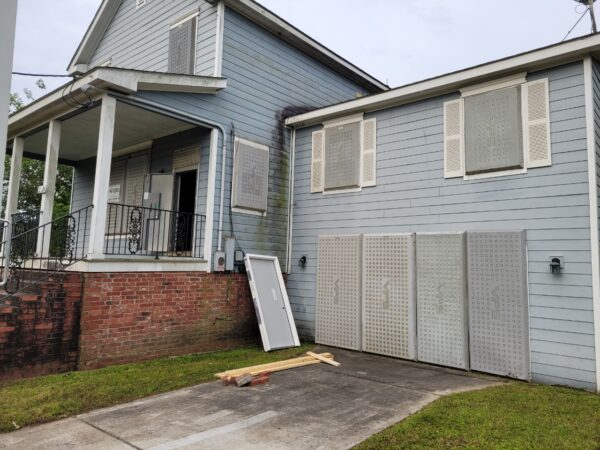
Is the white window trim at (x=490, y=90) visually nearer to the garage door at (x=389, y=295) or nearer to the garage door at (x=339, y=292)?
the garage door at (x=389, y=295)

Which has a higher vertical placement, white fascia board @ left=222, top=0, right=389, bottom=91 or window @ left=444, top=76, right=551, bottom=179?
white fascia board @ left=222, top=0, right=389, bottom=91

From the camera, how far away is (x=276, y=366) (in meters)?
6.24

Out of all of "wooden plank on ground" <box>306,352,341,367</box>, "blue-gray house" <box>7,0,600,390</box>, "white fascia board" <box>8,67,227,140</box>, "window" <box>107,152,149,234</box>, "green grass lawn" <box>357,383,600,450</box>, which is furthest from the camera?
"window" <box>107,152,149,234</box>

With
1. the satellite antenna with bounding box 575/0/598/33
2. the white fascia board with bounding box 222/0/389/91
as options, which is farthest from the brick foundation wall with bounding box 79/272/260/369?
the satellite antenna with bounding box 575/0/598/33

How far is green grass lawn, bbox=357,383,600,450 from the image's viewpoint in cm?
357

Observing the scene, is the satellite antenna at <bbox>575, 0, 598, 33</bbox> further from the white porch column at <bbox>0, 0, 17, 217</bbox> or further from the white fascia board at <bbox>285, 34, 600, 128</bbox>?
the white porch column at <bbox>0, 0, 17, 217</bbox>

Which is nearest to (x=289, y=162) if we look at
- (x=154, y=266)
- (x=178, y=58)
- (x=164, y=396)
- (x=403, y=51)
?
(x=178, y=58)

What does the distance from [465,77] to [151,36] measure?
7254 mm

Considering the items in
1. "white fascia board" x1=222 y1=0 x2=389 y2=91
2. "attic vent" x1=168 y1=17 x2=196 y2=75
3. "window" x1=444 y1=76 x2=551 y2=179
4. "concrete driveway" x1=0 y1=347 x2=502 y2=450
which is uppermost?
"white fascia board" x1=222 y1=0 x2=389 y2=91

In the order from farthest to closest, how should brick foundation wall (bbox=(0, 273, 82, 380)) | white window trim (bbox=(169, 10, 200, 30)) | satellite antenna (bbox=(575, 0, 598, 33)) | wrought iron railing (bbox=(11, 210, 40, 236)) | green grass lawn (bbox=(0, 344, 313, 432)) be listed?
satellite antenna (bbox=(575, 0, 598, 33)) → white window trim (bbox=(169, 10, 200, 30)) → wrought iron railing (bbox=(11, 210, 40, 236)) → brick foundation wall (bbox=(0, 273, 82, 380)) → green grass lawn (bbox=(0, 344, 313, 432))

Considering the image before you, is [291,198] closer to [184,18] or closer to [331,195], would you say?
[331,195]

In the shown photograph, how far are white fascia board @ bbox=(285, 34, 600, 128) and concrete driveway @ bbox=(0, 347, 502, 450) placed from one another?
4.45 meters

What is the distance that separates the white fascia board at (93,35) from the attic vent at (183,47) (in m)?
3.04

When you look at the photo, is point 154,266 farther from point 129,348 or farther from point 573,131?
point 573,131
